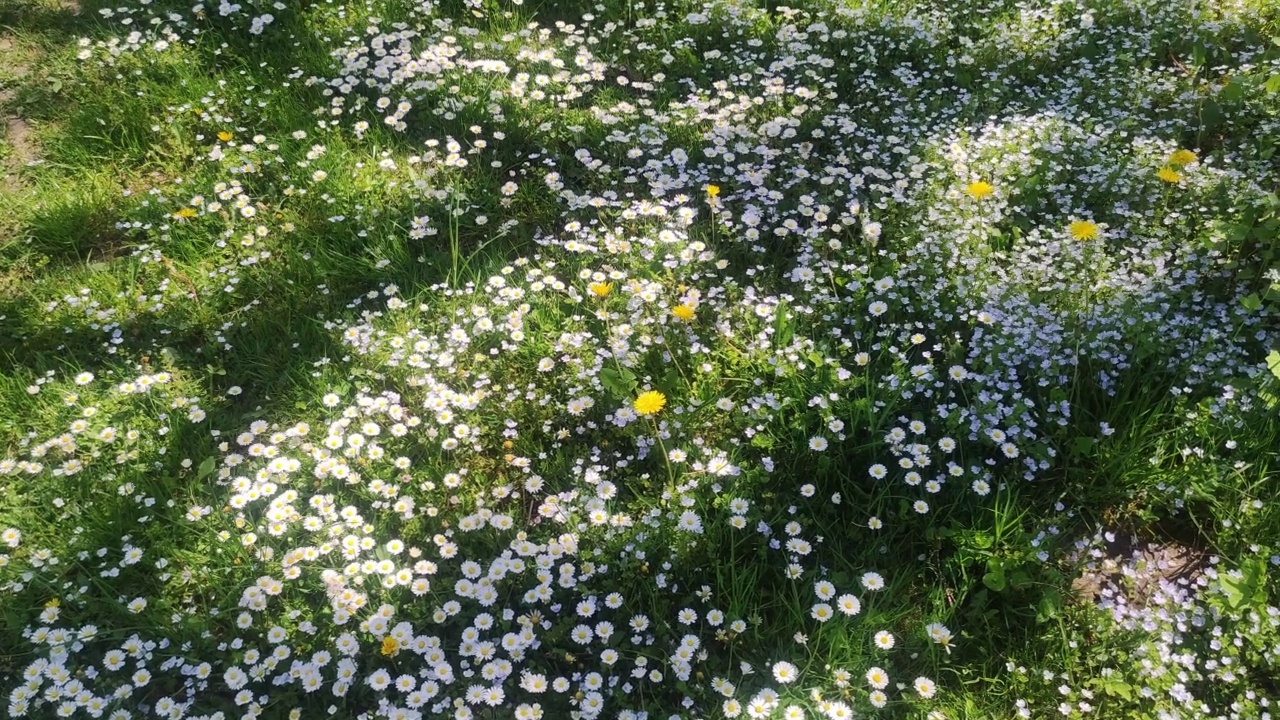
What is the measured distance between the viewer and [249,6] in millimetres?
5094

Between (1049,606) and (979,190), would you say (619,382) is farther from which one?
(979,190)

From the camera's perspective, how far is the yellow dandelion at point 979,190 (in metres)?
3.58

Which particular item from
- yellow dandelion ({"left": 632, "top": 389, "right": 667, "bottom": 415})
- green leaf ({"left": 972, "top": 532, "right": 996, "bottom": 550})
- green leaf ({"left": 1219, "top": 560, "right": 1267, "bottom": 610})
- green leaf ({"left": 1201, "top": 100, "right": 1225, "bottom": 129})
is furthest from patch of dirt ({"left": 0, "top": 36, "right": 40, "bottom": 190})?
green leaf ({"left": 1201, "top": 100, "right": 1225, "bottom": 129})

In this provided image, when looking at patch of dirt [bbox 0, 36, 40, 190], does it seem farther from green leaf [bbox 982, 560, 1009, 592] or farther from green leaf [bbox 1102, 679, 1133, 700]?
green leaf [bbox 1102, 679, 1133, 700]

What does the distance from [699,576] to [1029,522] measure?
1.13 metres

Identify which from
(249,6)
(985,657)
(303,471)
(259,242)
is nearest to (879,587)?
(985,657)

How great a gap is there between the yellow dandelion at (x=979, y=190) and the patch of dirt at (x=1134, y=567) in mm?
1504

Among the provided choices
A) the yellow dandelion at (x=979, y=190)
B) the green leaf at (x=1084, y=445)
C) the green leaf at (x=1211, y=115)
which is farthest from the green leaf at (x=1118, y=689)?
the green leaf at (x=1211, y=115)

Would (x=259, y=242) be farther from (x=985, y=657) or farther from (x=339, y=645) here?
(x=985, y=657)

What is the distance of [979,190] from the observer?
141 inches

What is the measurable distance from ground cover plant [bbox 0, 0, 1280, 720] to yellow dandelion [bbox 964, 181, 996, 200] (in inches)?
0.9

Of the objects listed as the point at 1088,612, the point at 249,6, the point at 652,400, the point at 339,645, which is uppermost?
the point at 249,6

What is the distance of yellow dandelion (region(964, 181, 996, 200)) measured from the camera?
358 centimetres

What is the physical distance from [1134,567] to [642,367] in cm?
181
